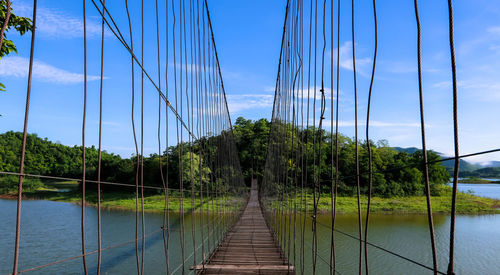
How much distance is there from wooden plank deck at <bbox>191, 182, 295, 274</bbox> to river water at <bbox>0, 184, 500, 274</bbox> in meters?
3.86

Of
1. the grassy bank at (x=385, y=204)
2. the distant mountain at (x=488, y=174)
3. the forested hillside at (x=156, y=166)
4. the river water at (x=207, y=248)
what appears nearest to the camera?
the distant mountain at (x=488, y=174)

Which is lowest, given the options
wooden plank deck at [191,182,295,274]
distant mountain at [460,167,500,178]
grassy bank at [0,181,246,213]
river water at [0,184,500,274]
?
river water at [0,184,500,274]

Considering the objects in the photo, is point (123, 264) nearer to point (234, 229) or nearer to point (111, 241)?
point (111, 241)

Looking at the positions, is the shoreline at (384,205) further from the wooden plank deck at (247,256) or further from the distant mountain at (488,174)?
the distant mountain at (488,174)

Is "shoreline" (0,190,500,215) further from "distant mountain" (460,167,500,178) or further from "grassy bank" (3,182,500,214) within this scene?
"distant mountain" (460,167,500,178)

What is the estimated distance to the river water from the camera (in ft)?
23.2

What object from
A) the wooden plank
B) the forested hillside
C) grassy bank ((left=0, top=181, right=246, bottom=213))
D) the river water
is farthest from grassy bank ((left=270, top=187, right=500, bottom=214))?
the wooden plank

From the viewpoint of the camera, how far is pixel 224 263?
2348 mm

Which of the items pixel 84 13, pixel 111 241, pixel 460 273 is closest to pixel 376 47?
pixel 84 13

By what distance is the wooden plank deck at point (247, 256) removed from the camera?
2123 millimetres

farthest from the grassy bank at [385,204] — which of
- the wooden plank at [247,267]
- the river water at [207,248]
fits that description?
the wooden plank at [247,267]

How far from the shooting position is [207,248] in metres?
7.74

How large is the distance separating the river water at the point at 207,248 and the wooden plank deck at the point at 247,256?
12.7 ft

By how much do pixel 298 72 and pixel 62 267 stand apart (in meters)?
8.17
